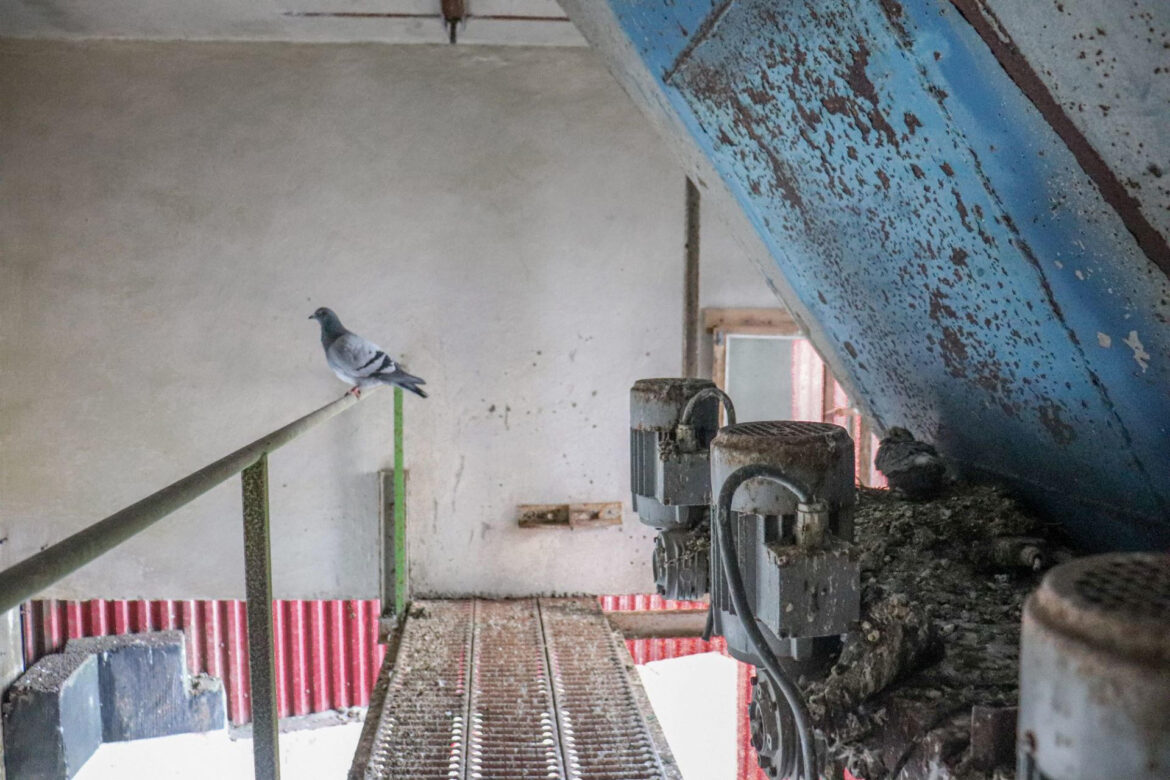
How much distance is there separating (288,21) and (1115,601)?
3.92 metres

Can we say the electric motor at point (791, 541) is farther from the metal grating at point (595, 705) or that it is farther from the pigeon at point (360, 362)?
the pigeon at point (360, 362)

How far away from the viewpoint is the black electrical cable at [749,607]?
1.24 m

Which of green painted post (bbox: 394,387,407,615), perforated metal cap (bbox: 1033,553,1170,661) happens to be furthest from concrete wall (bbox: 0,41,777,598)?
perforated metal cap (bbox: 1033,553,1170,661)

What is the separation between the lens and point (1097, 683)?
551 mm

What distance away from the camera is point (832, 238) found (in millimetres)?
2010

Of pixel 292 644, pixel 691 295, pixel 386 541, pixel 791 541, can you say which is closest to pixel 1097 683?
pixel 791 541

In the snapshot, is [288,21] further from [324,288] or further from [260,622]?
[260,622]

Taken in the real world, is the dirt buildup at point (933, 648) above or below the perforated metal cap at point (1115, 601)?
below

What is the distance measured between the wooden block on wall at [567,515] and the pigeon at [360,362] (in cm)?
87

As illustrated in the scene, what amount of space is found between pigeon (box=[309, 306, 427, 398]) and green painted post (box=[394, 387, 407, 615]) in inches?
4.8

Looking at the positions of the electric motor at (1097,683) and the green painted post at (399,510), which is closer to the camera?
the electric motor at (1097,683)

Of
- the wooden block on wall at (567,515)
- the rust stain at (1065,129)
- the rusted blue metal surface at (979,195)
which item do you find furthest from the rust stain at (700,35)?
the wooden block on wall at (567,515)

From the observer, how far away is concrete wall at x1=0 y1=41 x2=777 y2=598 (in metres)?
3.95

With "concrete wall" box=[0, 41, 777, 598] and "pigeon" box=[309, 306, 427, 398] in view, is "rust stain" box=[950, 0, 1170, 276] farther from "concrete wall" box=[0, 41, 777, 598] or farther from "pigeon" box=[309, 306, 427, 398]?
"concrete wall" box=[0, 41, 777, 598]
